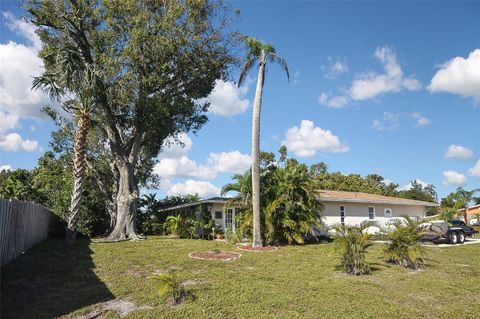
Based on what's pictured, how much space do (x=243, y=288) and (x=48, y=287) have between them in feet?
14.0

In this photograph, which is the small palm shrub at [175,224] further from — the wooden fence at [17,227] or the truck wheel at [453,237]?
the truck wheel at [453,237]

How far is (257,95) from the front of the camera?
59.4 ft

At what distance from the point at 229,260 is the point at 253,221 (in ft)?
17.2

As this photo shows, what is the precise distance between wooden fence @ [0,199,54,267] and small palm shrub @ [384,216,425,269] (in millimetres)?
11000

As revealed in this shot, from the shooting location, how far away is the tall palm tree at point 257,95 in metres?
17.1

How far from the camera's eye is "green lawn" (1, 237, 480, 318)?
6547 millimetres

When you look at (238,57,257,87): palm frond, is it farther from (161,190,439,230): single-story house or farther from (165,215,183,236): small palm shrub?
(165,215,183,236): small palm shrub

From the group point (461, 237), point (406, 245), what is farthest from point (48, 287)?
point (461, 237)

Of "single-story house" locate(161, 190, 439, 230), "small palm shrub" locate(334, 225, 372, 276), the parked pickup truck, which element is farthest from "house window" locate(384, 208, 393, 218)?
"small palm shrub" locate(334, 225, 372, 276)

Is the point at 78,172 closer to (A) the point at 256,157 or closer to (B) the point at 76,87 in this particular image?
(B) the point at 76,87

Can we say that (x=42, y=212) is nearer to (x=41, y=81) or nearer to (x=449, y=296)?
(x=41, y=81)

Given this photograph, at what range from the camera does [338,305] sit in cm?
697

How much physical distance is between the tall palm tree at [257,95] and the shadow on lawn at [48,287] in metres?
7.94

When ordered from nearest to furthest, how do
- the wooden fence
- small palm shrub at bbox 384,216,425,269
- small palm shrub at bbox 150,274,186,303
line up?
small palm shrub at bbox 150,274,186,303
the wooden fence
small palm shrub at bbox 384,216,425,269
